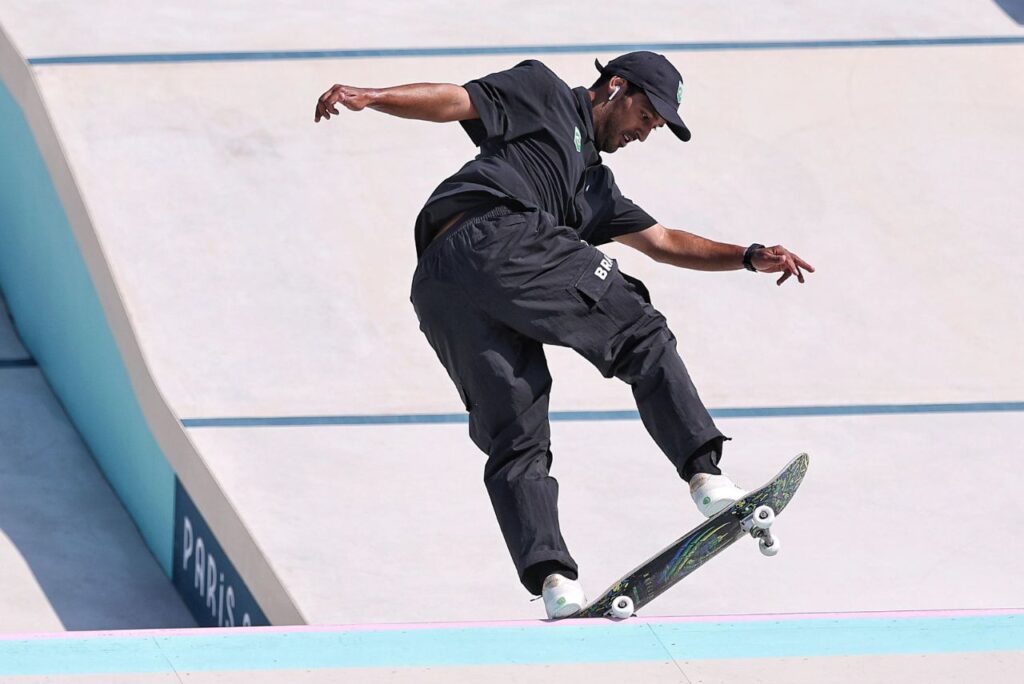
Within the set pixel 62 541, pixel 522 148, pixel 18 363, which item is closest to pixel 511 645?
pixel 522 148

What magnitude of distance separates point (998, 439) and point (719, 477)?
7.00 feet

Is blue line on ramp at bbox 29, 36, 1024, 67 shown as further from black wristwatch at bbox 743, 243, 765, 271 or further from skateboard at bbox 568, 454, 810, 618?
skateboard at bbox 568, 454, 810, 618

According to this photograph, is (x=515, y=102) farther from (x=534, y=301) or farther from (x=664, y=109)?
(x=534, y=301)

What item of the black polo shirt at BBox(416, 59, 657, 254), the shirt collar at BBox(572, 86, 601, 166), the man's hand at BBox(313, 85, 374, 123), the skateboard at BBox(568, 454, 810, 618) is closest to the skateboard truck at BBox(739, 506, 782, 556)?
→ the skateboard at BBox(568, 454, 810, 618)

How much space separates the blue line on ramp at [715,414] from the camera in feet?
20.0

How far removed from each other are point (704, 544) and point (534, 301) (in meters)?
0.76

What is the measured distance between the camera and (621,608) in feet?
14.3

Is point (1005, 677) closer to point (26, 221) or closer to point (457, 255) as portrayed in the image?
point (457, 255)

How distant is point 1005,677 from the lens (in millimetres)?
4145

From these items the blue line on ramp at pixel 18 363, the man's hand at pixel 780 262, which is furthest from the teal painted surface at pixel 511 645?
the blue line on ramp at pixel 18 363

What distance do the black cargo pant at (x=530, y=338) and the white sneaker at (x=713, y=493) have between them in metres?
0.04

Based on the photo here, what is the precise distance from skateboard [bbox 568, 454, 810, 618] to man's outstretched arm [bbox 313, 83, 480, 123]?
1180 millimetres

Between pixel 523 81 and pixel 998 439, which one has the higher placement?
pixel 523 81

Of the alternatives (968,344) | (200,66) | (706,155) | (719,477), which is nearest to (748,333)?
(968,344)
